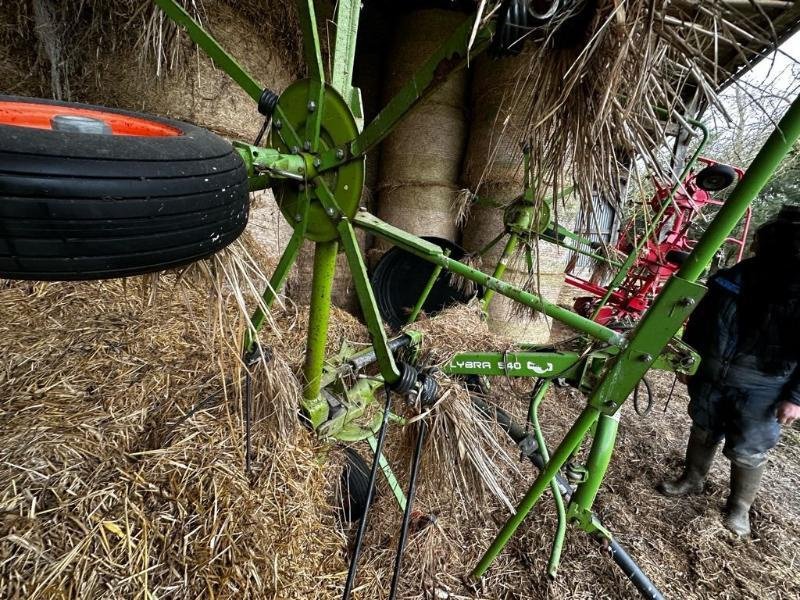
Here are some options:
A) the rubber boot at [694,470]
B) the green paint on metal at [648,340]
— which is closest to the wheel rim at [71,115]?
the green paint on metal at [648,340]

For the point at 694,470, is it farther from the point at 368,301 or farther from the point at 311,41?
the point at 311,41

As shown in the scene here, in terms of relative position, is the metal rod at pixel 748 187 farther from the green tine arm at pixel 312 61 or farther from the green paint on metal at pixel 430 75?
the green tine arm at pixel 312 61

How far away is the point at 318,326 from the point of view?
108cm

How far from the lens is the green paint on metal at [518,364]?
1.11 metres

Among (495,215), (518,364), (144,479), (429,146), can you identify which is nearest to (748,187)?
(518,364)

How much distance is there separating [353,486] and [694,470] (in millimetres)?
2059

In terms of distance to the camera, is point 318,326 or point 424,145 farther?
point 424,145

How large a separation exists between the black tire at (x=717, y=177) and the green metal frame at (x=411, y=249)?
1.35 meters

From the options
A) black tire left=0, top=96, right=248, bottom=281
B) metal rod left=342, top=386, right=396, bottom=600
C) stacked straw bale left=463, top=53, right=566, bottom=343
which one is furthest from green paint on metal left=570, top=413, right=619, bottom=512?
stacked straw bale left=463, top=53, right=566, bottom=343

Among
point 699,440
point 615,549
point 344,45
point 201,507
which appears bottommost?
point 699,440

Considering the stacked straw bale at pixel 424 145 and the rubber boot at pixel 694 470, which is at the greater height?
the stacked straw bale at pixel 424 145

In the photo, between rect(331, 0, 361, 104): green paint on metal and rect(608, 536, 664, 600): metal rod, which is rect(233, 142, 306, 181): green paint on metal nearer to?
rect(331, 0, 361, 104): green paint on metal

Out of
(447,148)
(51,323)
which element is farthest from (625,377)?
(447,148)

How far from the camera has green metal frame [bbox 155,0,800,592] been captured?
0.71m
